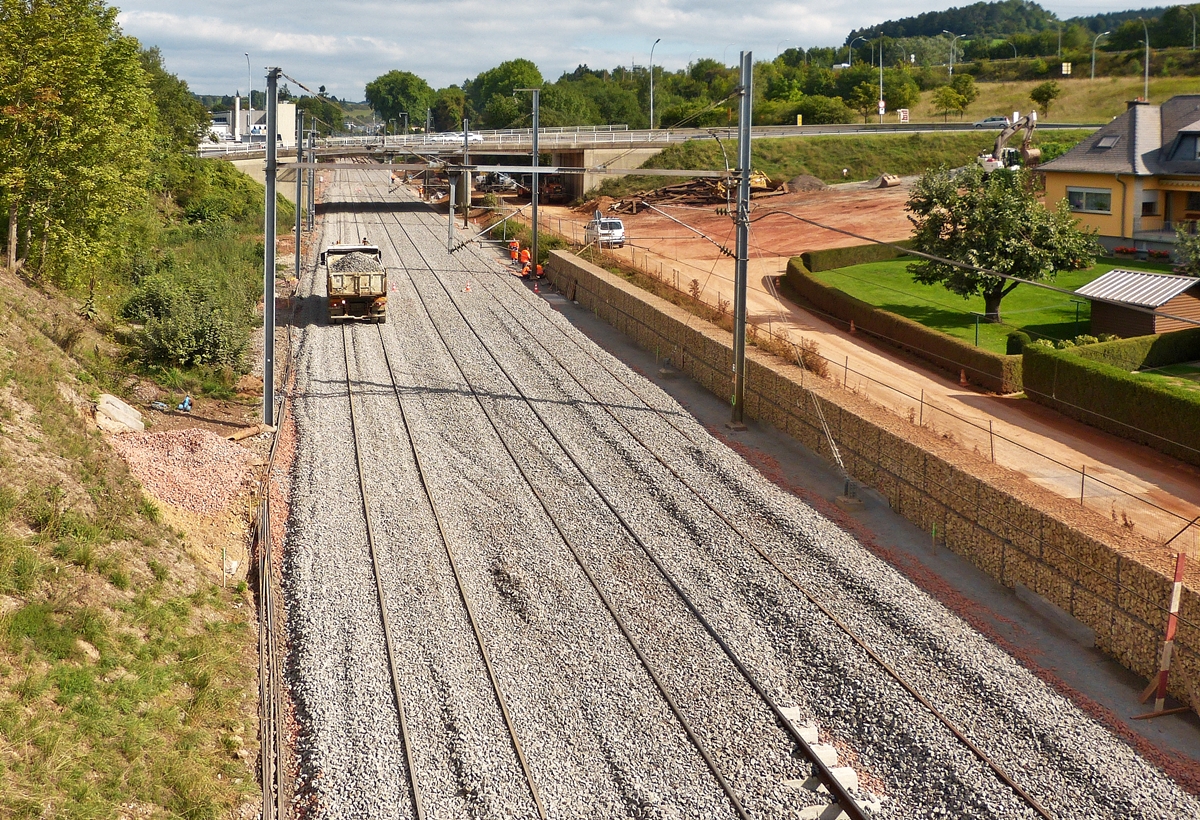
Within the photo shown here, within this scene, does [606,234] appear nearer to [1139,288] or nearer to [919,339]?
[919,339]

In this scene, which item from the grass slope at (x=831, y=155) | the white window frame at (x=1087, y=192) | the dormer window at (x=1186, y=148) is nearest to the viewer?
the dormer window at (x=1186, y=148)

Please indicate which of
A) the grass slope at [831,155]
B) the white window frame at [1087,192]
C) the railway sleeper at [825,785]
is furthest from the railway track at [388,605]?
the grass slope at [831,155]

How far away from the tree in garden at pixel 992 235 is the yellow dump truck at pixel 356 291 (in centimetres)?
2025

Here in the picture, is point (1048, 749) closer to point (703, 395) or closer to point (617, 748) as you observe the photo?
point (617, 748)

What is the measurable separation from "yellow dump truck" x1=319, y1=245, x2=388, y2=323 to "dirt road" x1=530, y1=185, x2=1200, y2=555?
39.5 ft

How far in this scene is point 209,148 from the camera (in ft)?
329

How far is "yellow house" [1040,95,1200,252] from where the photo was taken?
49.6 m

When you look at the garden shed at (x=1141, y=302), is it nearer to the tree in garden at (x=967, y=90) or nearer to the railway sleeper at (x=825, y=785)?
the railway sleeper at (x=825, y=785)

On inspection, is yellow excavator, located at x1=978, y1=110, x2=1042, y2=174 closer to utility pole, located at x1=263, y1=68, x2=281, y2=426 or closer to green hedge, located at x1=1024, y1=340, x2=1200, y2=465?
green hedge, located at x1=1024, y1=340, x2=1200, y2=465

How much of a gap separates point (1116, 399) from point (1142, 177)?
27586mm

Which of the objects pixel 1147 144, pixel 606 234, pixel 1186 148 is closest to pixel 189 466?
pixel 606 234

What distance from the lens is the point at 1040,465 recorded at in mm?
24453

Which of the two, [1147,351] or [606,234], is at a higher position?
[606,234]

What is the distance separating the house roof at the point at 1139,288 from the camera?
3294cm
